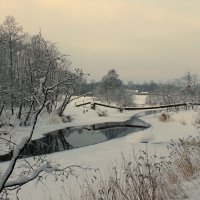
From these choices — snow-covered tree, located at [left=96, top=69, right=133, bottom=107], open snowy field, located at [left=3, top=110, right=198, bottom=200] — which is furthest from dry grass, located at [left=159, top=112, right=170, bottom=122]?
snow-covered tree, located at [left=96, top=69, right=133, bottom=107]

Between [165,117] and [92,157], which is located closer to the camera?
[92,157]

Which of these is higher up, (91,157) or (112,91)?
(112,91)

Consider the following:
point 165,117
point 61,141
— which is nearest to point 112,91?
point 165,117

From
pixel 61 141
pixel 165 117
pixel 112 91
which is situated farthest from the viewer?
pixel 112 91

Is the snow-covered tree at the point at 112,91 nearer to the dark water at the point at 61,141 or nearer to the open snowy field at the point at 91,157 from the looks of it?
the dark water at the point at 61,141

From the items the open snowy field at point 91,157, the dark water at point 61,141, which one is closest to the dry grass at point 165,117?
the dark water at point 61,141

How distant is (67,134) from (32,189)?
50.7 ft

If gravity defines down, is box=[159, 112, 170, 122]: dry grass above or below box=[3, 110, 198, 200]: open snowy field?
above

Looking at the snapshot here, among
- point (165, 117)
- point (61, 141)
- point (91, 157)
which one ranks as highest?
point (165, 117)

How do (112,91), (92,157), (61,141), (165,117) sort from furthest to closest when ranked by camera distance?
(112,91) → (165,117) → (61,141) → (92,157)

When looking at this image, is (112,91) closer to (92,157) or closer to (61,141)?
(61,141)

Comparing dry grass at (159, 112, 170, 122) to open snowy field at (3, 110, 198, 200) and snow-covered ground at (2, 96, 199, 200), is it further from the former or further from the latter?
open snowy field at (3, 110, 198, 200)

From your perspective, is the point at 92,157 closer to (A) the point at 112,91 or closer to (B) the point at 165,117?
(B) the point at 165,117

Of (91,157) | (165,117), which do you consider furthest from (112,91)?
(91,157)
